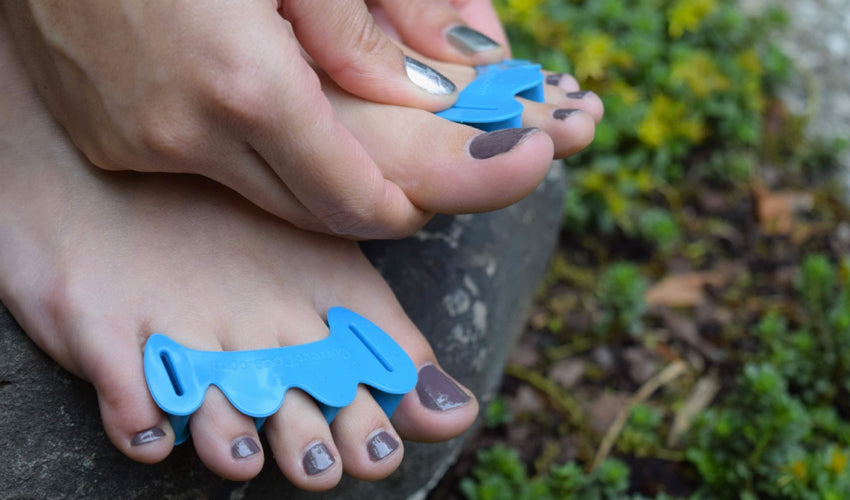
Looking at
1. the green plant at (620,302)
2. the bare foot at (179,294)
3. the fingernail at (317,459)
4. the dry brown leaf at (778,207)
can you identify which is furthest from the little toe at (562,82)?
the dry brown leaf at (778,207)

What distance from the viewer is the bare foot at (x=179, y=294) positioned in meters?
0.97

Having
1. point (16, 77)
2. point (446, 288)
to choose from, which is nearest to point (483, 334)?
point (446, 288)

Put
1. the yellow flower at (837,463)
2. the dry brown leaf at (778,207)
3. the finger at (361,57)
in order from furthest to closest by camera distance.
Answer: the dry brown leaf at (778,207)
the yellow flower at (837,463)
the finger at (361,57)

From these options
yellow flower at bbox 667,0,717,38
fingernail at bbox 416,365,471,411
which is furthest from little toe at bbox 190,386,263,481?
yellow flower at bbox 667,0,717,38

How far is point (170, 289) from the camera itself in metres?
1.06

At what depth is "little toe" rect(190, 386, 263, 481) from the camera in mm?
950

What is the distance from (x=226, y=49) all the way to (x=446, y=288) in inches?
22.5

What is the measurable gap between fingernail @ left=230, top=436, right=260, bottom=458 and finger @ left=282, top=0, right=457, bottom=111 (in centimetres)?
47

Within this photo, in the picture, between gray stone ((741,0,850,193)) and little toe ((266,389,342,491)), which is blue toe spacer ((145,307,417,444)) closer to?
little toe ((266,389,342,491))

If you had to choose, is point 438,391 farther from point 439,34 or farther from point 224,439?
point 439,34

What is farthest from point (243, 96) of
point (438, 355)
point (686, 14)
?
point (686, 14)

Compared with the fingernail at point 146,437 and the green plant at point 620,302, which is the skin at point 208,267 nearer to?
the fingernail at point 146,437

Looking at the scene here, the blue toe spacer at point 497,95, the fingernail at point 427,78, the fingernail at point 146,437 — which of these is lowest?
the fingernail at point 146,437

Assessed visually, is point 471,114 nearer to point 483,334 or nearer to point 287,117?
point 287,117
